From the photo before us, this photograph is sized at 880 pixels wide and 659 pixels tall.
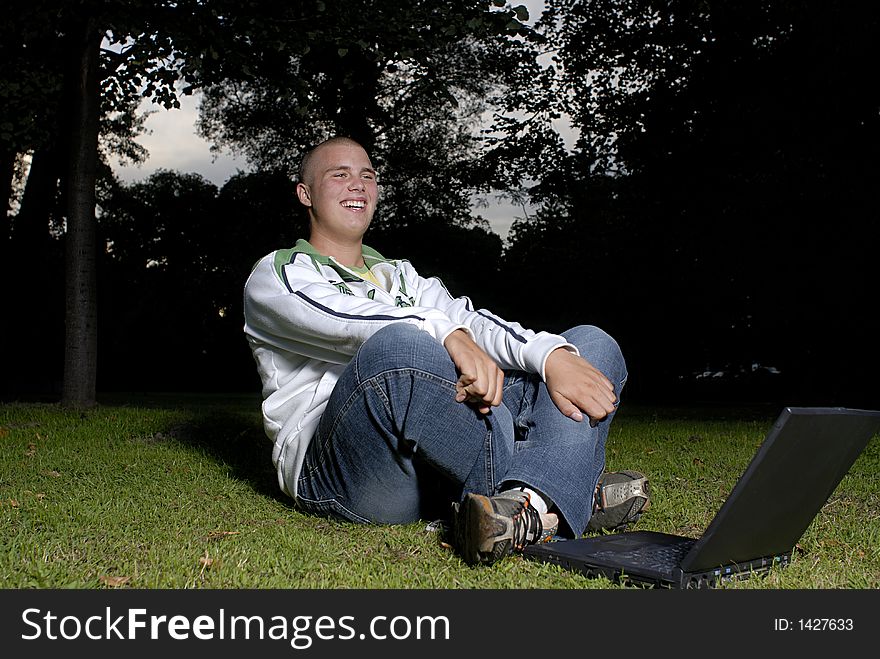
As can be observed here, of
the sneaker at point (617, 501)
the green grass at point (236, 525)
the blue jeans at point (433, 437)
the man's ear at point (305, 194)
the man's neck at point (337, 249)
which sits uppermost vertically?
the man's ear at point (305, 194)

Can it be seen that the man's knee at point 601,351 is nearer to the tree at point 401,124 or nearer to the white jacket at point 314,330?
the white jacket at point 314,330

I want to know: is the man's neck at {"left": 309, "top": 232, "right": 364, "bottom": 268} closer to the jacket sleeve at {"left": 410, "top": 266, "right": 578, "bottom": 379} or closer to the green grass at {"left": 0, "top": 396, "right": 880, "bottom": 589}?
the jacket sleeve at {"left": 410, "top": 266, "right": 578, "bottom": 379}

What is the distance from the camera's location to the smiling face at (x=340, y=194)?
145 inches

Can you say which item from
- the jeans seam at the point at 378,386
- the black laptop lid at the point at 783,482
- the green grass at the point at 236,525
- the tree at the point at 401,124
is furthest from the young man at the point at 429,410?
the tree at the point at 401,124

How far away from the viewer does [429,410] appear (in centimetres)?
281

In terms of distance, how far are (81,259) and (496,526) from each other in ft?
25.6

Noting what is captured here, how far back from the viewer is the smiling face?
12.1 feet

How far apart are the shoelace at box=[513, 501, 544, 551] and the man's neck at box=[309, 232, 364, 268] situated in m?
1.45

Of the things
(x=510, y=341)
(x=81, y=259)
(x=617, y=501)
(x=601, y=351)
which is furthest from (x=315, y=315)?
(x=81, y=259)

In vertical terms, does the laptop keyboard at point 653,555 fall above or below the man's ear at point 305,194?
below

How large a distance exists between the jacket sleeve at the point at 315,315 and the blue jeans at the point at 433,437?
0.37ft

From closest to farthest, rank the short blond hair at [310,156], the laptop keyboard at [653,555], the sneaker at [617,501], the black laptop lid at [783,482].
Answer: the black laptop lid at [783,482] → the laptop keyboard at [653,555] → the sneaker at [617,501] → the short blond hair at [310,156]

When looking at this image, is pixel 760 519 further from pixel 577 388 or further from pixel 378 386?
pixel 378 386
